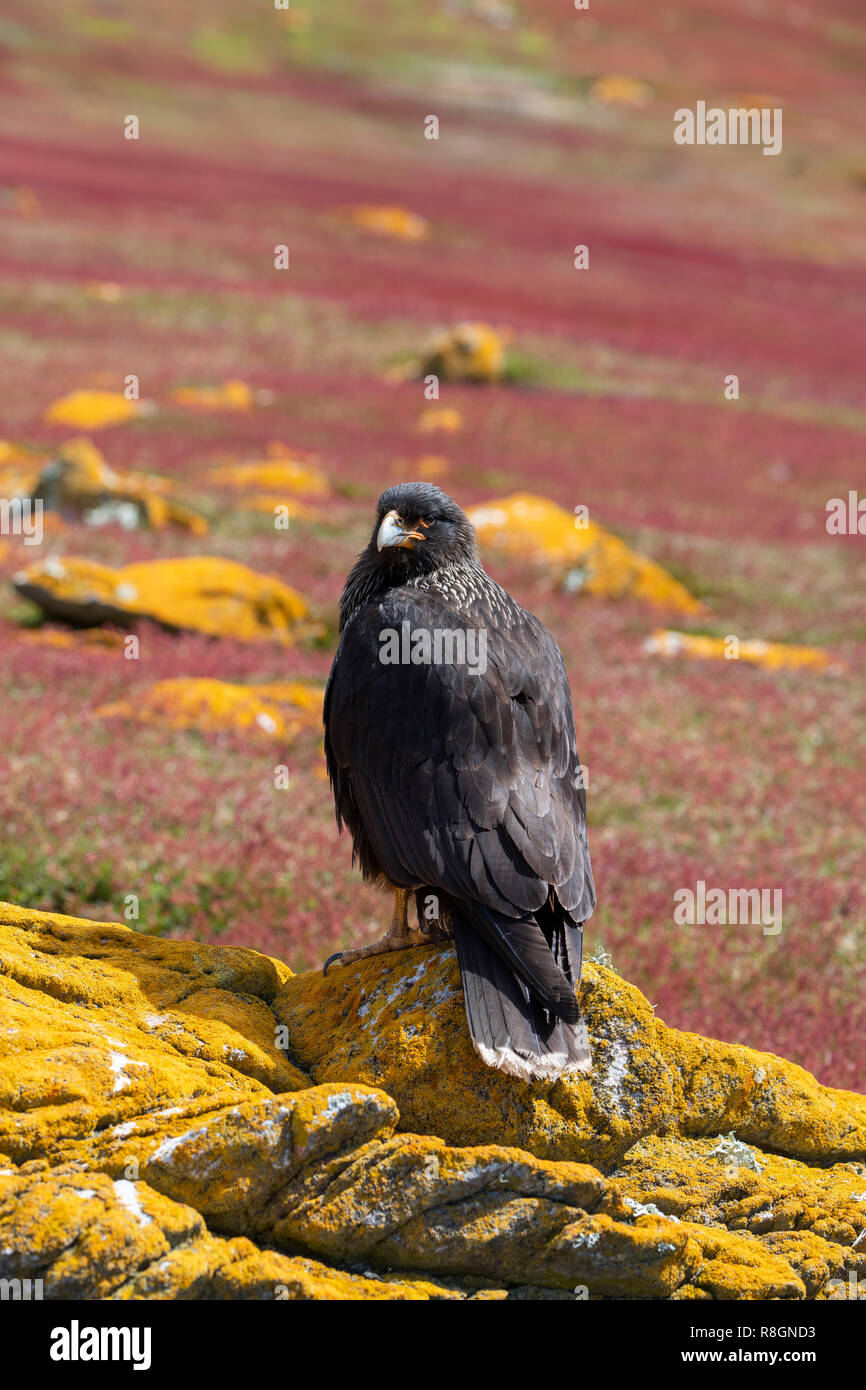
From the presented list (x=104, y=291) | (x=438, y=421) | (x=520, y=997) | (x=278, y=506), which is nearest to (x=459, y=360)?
(x=438, y=421)

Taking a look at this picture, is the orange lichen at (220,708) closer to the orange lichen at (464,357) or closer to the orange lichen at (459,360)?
the orange lichen at (459,360)

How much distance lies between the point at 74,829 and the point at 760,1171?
5.40 meters

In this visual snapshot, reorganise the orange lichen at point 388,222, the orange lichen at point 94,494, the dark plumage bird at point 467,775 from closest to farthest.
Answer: the dark plumage bird at point 467,775
the orange lichen at point 94,494
the orange lichen at point 388,222

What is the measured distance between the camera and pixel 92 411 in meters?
24.3

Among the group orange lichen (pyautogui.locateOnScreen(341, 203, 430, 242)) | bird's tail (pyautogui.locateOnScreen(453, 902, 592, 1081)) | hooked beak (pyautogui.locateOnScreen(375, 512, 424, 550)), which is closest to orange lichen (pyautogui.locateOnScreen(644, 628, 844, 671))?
hooked beak (pyautogui.locateOnScreen(375, 512, 424, 550))

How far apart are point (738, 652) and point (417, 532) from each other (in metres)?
10.0

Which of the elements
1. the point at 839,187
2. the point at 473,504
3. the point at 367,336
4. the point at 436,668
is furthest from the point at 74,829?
the point at 839,187

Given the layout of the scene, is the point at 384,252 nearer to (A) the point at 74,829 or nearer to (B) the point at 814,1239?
(A) the point at 74,829

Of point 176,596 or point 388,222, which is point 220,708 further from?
point 388,222

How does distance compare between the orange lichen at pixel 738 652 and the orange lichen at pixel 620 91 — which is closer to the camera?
the orange lichen at pixel 738 652

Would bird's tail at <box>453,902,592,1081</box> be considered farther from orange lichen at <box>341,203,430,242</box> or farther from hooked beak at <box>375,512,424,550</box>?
orange lichen at <box>341,203,430,242</box>

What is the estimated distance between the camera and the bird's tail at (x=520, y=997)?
4797 mm

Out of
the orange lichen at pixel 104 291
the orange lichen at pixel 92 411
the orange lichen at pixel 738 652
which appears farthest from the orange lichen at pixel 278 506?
the orange lichen at pixel 104 291

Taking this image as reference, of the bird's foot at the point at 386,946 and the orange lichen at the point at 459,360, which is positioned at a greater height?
the orange lichen at the point at 459,360
